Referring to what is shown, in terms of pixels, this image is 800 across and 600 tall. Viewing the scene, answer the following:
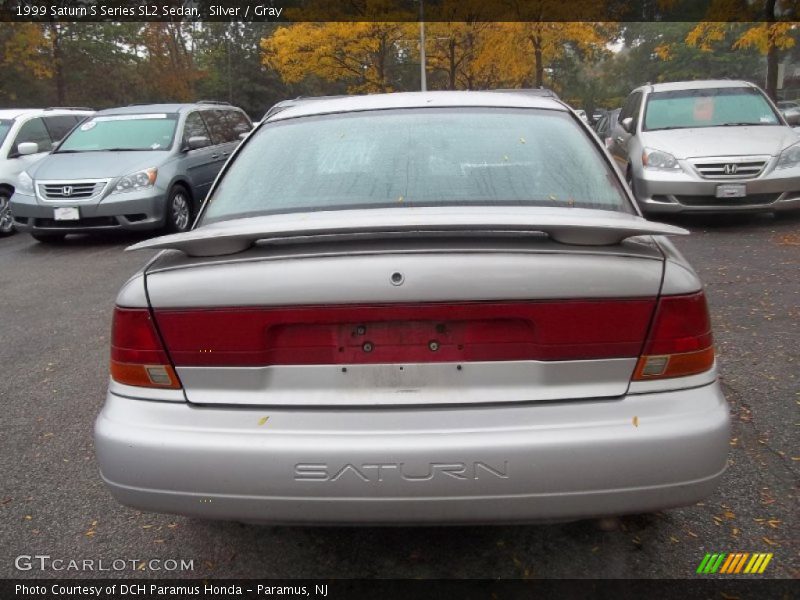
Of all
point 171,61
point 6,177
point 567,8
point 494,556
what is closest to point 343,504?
point 494,556

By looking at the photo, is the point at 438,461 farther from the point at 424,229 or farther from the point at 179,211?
the point at 179,211

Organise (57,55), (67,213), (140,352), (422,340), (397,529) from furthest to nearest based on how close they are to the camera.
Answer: (57,55) < (67,213) < (397,529) < (140,352) < (422,340)

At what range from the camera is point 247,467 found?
7.00 ft

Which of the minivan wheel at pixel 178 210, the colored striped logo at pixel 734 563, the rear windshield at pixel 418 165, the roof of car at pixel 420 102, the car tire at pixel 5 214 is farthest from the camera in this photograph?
the car tire at pixel 5 214

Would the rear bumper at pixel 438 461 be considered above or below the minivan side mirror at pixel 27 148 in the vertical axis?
above

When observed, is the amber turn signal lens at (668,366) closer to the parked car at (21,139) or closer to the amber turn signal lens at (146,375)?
the amber turn signal lens at (146,375)

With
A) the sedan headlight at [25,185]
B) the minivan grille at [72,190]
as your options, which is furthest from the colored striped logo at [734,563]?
the sedan headlight at [25,185]

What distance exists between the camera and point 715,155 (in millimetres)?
8508

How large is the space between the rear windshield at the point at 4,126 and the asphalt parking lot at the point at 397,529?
300 inches

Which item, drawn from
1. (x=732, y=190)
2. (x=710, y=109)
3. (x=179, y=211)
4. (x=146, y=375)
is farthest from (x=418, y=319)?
(x=710, y=109)

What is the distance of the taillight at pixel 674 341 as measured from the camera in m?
2.21

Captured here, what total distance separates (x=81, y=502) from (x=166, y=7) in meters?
35.4

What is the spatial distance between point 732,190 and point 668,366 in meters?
7.01

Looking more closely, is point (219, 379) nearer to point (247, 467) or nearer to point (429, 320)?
point (247, 467)
